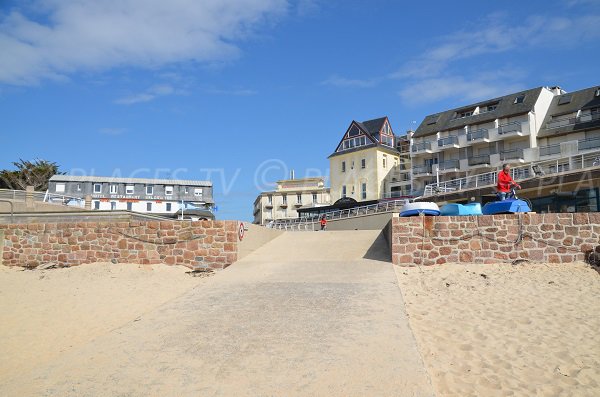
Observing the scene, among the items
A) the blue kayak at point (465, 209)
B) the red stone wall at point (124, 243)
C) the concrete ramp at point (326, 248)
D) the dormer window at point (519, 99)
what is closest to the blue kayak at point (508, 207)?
the blue kayak at point (465, 209)

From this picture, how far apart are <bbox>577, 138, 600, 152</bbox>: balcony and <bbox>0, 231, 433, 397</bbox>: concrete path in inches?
1263

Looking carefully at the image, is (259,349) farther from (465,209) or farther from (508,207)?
(508,207)

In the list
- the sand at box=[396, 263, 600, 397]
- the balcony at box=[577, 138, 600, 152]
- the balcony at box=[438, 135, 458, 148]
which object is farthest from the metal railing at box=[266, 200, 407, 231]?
the sand at box=[396, 263, 600, 397]

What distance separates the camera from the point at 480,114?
4709cm

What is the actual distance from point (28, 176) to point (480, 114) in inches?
1832

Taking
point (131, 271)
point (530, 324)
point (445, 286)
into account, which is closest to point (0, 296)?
point (131, 271)

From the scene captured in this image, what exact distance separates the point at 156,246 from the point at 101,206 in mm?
52440

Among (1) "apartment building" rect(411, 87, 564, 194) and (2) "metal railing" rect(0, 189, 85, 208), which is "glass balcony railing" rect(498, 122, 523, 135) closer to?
(1) "apartment building" rect(411, 87, 564, 194)

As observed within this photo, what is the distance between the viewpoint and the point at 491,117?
4550cm

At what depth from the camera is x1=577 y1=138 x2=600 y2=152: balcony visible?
35.7 metres

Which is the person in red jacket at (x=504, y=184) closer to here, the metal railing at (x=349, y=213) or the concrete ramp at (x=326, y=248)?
the concrete ramp at (x=326, y=248)

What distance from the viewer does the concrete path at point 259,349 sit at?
18.5ft

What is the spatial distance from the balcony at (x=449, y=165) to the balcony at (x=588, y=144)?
39.8 ft

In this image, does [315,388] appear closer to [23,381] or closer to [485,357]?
[485,357]
